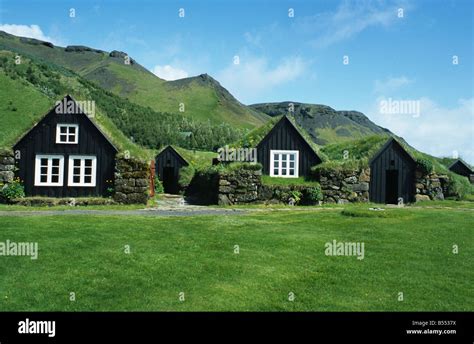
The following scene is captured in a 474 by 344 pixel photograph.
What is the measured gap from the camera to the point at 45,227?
53.2 feet

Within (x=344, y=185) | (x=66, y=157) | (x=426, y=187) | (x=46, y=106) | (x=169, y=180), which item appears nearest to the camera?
(x=66, y=157)

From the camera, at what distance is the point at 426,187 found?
33500 mm

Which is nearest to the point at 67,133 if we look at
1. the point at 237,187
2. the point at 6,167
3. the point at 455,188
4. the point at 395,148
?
the point at 6,167

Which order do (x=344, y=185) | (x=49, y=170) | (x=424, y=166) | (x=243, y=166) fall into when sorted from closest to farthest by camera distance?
(x=49, y=170)
(x=243, y=166)
(x=344, y=185)
(x=424, y=166)

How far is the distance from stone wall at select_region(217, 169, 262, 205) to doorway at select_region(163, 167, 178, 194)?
16828mm

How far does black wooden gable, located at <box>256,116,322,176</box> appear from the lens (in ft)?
105

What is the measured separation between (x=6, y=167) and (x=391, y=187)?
28803 millimetres

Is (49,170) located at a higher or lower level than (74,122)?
lower

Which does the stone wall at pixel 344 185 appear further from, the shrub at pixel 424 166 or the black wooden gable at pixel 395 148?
the shrub at pixel 424 166

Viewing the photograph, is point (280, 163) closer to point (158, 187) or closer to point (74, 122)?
point (74, 122)

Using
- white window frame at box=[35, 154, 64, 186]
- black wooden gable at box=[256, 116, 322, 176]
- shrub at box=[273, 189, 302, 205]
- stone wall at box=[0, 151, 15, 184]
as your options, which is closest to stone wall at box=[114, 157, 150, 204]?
white window frame at box=[35, 154, 64, 186]

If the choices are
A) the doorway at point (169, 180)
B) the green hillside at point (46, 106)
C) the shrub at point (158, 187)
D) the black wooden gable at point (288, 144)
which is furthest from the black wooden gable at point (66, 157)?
the green hillside at point (46, 106)
